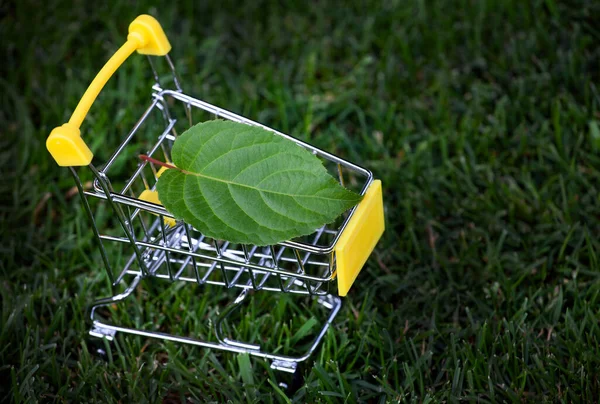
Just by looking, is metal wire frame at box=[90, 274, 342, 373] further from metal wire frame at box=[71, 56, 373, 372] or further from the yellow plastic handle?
the yellow plastic handle

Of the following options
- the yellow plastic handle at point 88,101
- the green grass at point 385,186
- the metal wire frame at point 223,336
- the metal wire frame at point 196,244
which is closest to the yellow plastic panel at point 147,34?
the yellow plastic handle at point 88,101

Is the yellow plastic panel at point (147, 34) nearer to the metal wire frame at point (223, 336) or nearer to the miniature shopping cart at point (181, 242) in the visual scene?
the miniature shopping cart at point (181, 242)

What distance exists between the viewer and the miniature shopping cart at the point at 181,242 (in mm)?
2223

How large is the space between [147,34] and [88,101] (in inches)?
15.2

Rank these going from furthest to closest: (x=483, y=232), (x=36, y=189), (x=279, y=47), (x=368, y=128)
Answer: (x=279, y=47) → (x=368, y=128) → (x=36, y=189) → (x=483, y=232)

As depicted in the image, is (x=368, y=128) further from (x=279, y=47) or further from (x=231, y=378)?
(x=231, y=378)

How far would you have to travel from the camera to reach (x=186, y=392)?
8.59ft

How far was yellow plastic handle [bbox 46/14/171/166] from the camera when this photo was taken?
82.5 inches

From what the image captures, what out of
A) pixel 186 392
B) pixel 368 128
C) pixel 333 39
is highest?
pixel 333 39

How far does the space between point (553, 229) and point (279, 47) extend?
1.63 meters

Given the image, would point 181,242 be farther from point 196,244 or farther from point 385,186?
point 385,186

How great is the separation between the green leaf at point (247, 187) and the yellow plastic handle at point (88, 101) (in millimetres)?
244

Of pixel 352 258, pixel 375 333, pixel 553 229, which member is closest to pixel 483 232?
pixel 553 229

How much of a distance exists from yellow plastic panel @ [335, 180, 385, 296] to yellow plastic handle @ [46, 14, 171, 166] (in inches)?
28.4
